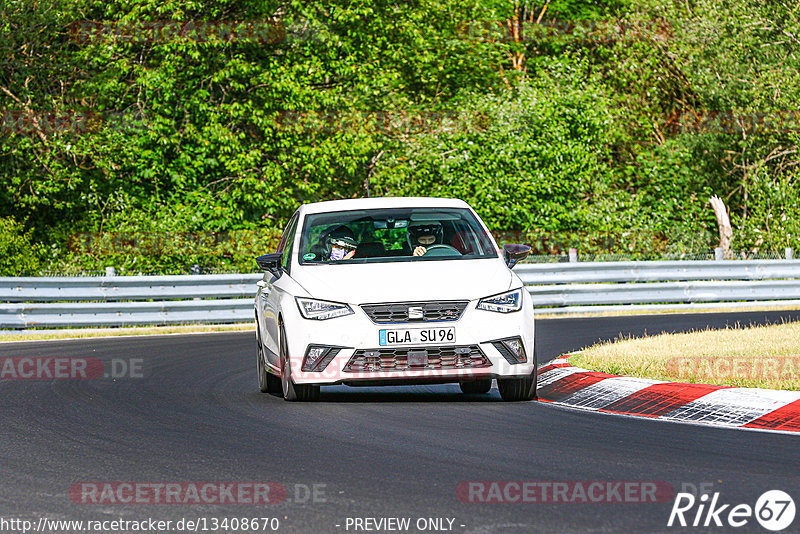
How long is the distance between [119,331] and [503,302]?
13.4 metres

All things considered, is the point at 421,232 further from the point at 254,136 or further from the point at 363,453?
the point at 254,136

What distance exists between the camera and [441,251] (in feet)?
36.7

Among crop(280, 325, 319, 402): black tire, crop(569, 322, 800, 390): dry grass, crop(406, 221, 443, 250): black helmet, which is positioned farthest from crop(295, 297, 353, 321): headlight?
crop(569, 322, 800, 390): dry grass

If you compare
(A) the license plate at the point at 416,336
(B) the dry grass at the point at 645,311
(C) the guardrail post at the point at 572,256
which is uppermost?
(A) the license plate at the point at 416,336

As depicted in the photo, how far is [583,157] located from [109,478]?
24.2m

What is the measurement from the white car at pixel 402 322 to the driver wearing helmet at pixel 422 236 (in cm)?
8

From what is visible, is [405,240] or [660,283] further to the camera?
[660,283]

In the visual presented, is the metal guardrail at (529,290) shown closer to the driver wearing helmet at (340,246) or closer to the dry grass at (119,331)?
the dry grass at (119,331)

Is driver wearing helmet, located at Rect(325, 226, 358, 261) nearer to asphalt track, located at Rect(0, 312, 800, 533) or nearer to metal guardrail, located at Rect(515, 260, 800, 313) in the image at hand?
asphalt track, located at Rect(0, 312, 800, 533)

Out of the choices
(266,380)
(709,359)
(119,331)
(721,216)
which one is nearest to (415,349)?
(266,380)

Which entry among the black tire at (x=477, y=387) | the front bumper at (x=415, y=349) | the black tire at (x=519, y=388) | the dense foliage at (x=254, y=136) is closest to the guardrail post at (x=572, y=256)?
the dense foliage at (x=254, y=136)

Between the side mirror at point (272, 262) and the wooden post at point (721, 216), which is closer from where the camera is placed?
the side mirror at point (272, 262)

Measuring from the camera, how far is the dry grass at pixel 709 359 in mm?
10344

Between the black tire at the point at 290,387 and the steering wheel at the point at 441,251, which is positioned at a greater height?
the steering wheel at the point at 441,251
